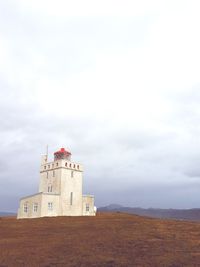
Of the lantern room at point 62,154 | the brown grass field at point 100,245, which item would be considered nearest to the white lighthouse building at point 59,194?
the lantern room at point 62,154

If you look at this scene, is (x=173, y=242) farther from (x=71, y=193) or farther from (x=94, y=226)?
(x=71, y=193)

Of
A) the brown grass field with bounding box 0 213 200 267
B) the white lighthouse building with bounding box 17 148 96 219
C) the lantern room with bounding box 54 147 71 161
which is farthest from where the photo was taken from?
the lantern room with bounding box 54 147 71 161

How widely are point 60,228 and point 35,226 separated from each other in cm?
338

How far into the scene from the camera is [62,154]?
5209 centimetres

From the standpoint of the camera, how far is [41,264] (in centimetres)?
1980

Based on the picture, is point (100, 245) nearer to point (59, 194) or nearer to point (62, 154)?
point (59, 194)

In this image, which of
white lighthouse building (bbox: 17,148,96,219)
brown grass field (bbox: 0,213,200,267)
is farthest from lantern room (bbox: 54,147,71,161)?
brown grass field (bbox: 0,213,200,267)

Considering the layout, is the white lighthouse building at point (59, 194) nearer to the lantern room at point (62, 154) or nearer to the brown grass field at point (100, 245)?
the lantern room at point (62, 154)

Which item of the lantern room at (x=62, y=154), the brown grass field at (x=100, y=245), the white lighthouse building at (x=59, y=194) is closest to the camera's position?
the brown grass field at (x=100, y=245)

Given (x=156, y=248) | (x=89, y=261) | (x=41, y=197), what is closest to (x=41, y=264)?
(x=89, y=261)

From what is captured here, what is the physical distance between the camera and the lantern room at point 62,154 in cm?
5206

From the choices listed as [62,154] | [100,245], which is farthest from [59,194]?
[100,245]

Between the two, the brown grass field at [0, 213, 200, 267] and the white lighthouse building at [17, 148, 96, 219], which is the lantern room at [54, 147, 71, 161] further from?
the brown grass field at [0, 213, 200, 267]

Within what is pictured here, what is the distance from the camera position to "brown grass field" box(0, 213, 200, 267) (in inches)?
803
